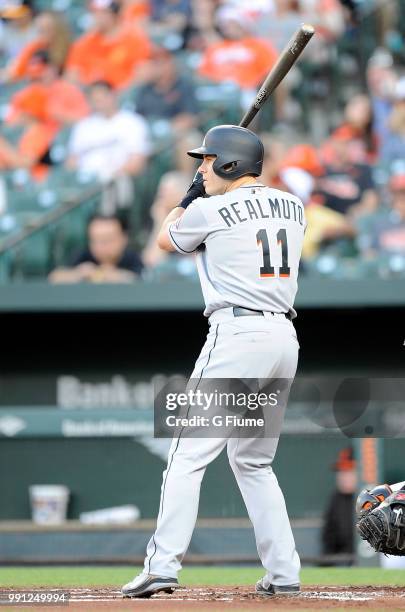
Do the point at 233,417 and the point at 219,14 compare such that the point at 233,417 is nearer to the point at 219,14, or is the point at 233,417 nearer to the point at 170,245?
the point at 170,245

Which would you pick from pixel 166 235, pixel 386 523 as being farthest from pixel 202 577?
pixel 166 235

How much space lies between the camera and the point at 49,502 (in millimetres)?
7703

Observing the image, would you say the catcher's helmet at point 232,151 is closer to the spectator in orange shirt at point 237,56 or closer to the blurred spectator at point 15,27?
the spectator in orange shirt at point 237,56

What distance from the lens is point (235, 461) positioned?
424 cm

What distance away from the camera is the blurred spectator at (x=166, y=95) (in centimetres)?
1105

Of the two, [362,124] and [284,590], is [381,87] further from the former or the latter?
[284,590]

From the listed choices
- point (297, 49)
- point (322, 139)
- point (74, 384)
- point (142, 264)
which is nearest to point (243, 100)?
point (322, 139)

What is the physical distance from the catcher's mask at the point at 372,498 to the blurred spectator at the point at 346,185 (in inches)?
212

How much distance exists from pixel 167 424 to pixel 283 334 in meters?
3.03

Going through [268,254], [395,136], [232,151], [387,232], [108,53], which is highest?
[108,53]

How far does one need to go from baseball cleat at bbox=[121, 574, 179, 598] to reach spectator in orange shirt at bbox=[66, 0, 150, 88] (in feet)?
27.0

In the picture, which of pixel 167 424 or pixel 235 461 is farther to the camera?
pixel 167 424

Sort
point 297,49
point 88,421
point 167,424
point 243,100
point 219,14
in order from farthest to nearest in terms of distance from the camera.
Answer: point 219,14 → point 243,100 → point 88,421 → point 167,424 → point 297,49

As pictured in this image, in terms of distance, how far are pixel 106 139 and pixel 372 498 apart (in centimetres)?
697
